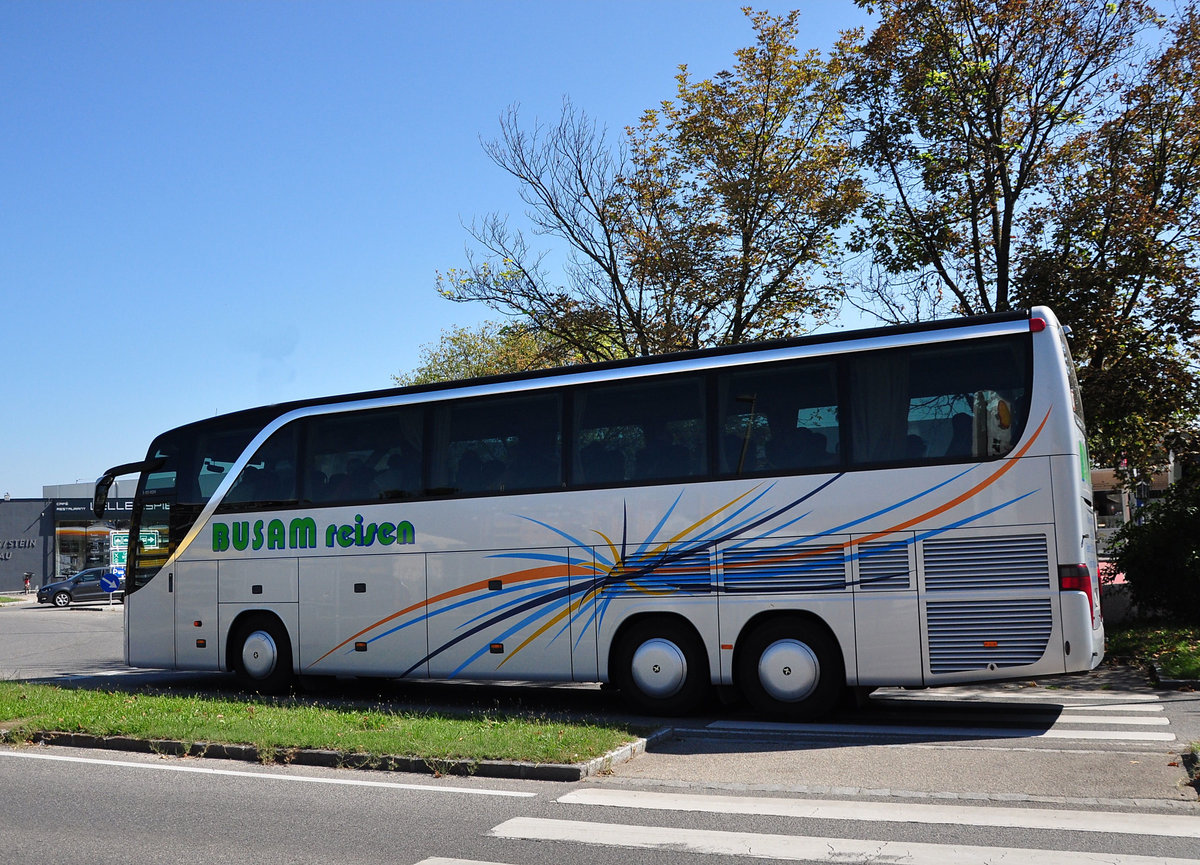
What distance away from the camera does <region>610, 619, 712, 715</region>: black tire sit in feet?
37.7

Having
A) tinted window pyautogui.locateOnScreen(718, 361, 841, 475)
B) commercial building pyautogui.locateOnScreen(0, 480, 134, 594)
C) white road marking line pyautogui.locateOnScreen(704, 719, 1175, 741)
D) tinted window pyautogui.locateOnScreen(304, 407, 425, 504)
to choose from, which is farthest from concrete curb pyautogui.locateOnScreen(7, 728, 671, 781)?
commercial building pyautogui.locateOnScreen(0, 480, 134, 594)

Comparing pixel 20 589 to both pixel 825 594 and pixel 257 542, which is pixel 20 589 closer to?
pixel 257 542

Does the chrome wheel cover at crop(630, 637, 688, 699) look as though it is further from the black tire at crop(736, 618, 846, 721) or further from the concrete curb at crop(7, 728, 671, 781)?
the concrete curb at crop(7, 728, 671, 781)

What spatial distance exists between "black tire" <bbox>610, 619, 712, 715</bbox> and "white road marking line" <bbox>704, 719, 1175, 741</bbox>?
503mm

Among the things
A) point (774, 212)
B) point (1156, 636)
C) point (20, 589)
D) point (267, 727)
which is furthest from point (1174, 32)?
point (20, 589)

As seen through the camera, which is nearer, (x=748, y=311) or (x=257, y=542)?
(x=257, y=542)

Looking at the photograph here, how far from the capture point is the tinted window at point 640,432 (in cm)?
1148

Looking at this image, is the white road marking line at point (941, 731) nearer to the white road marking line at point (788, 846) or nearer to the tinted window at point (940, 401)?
the tinted window at point (940, 401)

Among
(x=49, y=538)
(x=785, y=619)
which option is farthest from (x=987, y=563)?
(x=49, y=538)

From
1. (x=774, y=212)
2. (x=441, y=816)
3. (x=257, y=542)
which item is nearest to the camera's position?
(x=441, y=816)

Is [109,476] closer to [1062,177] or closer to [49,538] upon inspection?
[1062,177]

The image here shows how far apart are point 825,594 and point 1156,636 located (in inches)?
336

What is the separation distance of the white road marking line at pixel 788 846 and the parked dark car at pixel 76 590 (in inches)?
1632

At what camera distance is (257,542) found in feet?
46.6
